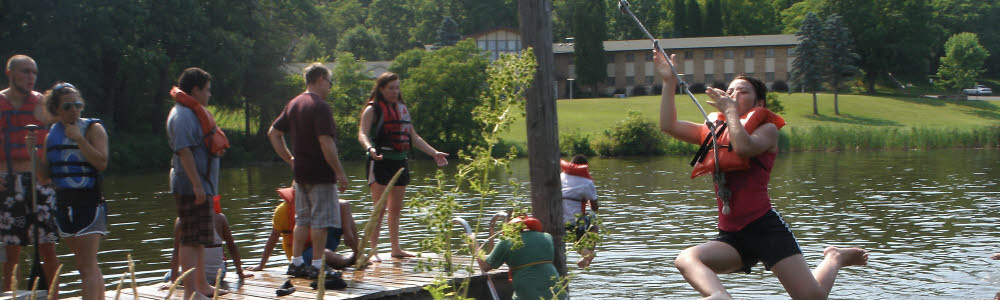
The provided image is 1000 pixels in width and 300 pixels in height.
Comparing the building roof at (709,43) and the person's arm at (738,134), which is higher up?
the building roof at (709,43)

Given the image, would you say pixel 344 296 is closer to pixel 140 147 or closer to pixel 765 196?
pixel 765 196

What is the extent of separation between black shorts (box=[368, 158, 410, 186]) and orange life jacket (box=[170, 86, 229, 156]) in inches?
78.3

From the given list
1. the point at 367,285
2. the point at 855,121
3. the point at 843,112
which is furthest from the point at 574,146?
the point at 367,285

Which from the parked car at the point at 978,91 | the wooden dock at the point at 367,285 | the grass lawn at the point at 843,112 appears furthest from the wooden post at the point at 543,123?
the parked car at the point at 978,91

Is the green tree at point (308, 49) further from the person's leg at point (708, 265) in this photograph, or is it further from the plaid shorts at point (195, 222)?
the person's leg at point (708, 265)

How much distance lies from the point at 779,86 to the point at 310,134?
98.5 meters

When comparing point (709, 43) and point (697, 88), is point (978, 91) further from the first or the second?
point (697, 88)

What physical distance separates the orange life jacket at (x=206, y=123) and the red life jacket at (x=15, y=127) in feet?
3.73

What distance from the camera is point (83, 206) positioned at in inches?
253

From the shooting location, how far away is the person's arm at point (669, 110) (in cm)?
518

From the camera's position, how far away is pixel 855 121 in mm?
74812

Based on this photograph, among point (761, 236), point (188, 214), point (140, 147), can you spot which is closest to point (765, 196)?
point (761, 236)

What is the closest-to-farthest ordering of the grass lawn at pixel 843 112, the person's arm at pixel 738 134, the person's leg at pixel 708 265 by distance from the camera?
1. the person's leg at pixel 708 265
2. the person's arm at pixel 738 134
3. the grass lawn at pixel 843 112

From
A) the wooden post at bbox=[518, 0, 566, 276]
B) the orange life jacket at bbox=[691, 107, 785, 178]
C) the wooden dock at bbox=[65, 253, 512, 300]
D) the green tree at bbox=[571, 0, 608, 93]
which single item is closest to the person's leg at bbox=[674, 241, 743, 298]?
the orange life jacket at bbox=[691, 107, 785, 178]
